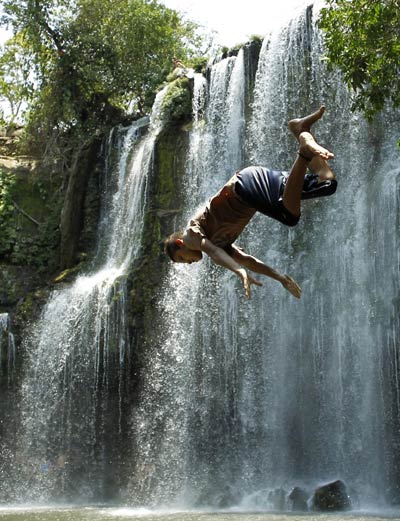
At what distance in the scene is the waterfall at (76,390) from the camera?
666 inches

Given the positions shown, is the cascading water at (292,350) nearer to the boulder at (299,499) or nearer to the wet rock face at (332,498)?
the wet rock face at (332,498)

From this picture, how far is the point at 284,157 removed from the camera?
17797 mm

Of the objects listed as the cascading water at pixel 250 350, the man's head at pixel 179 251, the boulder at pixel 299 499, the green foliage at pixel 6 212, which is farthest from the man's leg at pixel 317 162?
the green foliage at pixel 6 212

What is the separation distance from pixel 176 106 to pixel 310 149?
1460cm

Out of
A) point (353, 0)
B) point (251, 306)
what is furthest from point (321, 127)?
point (353, 0)

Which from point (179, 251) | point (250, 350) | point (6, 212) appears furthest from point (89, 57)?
point (179, 251)

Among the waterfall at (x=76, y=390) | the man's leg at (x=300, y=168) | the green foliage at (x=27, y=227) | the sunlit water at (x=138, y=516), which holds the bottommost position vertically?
the sunlit water at (x=138, y=516)

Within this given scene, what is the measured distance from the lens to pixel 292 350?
1584cm

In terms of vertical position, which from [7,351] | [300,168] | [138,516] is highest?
[300,168]

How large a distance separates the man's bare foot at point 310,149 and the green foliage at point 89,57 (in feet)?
58.8

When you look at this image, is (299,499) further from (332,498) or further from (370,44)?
(370,44)

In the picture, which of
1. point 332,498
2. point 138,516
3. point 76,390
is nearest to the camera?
point 332,498

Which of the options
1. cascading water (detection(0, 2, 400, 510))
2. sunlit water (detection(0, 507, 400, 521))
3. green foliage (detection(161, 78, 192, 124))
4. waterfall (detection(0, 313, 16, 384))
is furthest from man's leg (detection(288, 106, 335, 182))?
green foliage (detection(161, 78, 192, 124))

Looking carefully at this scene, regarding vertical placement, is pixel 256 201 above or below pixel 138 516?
above
